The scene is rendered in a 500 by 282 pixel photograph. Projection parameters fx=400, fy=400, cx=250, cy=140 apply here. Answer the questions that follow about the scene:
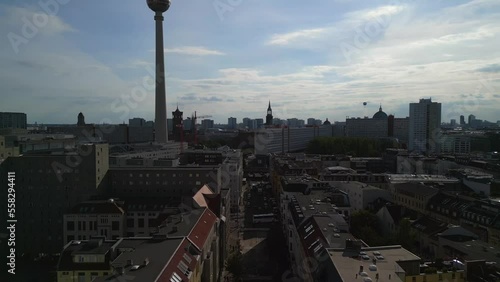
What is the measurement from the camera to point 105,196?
29.9 m

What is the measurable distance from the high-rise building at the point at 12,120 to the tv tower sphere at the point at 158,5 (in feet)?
135

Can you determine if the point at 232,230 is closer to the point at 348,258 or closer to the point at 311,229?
the point at 311,229

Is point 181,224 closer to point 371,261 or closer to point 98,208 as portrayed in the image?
point 371,261

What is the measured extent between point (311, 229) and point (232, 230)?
14.7 metres

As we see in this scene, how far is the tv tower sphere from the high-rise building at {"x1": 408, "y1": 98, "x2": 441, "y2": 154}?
5671 cm

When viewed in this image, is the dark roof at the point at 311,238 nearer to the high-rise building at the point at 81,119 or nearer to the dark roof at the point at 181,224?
the dark roof at the point at 181,224

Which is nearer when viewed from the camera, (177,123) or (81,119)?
(177,123)

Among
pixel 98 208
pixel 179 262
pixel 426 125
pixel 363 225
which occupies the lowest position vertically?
pixel 363 225

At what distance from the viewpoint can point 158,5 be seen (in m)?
56.2

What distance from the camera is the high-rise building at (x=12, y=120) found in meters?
77.4

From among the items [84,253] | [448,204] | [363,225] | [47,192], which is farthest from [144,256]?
[448,204]

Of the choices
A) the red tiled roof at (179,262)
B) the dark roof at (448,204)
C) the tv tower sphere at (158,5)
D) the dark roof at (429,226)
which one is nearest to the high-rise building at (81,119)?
the tv tower sphere at (158,5)

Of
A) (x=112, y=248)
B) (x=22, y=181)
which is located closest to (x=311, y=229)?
(x=112, y=248)

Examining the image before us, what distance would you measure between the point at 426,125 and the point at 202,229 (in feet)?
249
